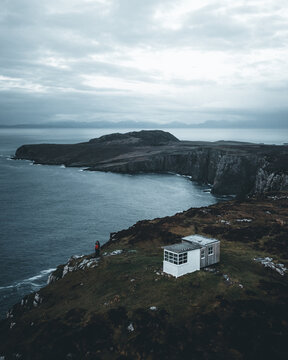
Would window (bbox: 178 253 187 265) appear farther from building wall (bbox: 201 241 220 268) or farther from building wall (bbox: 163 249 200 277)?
building wall (bbox: 201 241 220 268)

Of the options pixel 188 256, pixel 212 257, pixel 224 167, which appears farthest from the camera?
pixel 224 167

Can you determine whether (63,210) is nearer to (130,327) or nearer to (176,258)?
(176,258)

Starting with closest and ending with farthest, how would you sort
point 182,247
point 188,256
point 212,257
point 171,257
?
point 188,256
point 171,257
point 182,247
point 212,257

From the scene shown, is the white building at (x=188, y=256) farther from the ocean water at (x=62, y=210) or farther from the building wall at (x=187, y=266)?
the ocean water at (x=62, y=210)

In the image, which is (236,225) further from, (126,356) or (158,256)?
(126,356)

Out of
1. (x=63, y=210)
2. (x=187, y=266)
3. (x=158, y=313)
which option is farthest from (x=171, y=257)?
(x=63, y=210)

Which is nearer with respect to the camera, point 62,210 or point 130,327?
point 130,327

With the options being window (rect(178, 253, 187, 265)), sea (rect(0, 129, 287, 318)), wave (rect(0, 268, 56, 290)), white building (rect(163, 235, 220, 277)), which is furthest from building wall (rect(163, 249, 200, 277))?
wave (rect(0, 268, 56, 290))

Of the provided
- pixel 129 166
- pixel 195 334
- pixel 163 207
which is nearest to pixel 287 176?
pixel 163 207
